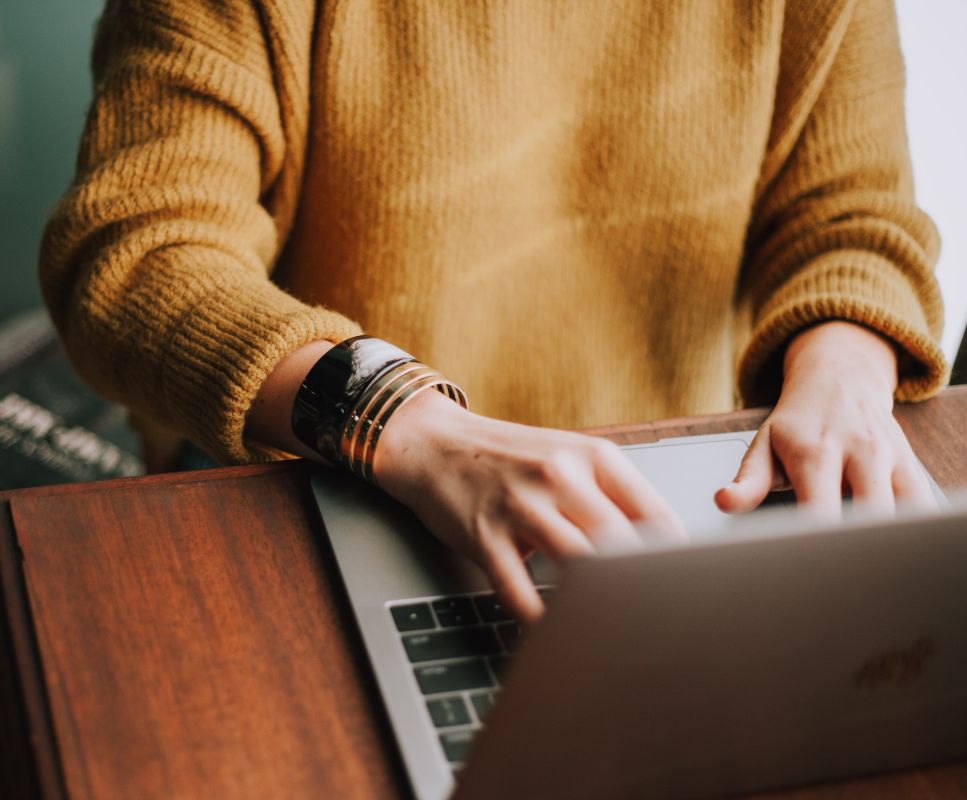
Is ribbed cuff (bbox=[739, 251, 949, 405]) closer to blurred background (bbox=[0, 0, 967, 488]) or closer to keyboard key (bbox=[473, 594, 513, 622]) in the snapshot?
keyboard key (bbox=[473, 594, 513, 622])

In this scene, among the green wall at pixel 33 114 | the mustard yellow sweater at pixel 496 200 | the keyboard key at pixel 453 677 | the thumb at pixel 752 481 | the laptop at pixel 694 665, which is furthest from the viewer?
the green wall at pixel 33 114

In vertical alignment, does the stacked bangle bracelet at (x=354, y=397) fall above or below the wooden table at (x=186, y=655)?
above

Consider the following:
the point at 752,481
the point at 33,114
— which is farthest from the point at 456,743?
the point at 33,114

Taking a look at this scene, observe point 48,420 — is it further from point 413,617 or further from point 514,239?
point 413,617

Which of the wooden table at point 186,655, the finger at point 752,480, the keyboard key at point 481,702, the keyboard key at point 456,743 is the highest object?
the finger at point 752,480

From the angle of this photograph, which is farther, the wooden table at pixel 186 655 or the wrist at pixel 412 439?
the wrist at pixel 412 439

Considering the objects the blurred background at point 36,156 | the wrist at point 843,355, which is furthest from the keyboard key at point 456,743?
the blurred background at point 36,156

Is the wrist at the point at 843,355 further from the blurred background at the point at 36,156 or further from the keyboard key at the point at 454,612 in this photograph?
the blurred background at the point at 36,156

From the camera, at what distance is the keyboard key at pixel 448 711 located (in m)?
0.37

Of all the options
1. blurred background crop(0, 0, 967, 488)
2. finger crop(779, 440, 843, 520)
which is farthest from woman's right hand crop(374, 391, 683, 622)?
blurred background crop(0, 0, 967, 488)

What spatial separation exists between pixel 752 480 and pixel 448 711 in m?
0.23

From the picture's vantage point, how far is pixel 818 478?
1.66ft

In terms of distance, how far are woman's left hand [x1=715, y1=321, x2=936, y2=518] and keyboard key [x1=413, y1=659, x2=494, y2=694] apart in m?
0.17

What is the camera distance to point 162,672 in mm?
382
